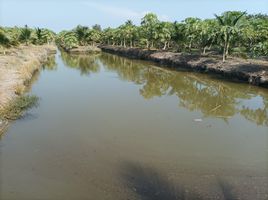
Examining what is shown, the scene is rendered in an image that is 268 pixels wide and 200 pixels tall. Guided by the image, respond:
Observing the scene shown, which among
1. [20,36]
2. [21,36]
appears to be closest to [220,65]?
[20,36]

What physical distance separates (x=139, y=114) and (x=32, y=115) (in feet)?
17.3

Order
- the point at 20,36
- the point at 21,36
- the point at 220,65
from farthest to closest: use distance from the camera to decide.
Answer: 1. the point at 21,36
2. the point at 20,36
3. the point at 220,65

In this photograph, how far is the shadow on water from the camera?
7.95 metres

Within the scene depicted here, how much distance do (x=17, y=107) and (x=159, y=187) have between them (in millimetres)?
9393

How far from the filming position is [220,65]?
109 feet

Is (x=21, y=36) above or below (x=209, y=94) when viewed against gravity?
above

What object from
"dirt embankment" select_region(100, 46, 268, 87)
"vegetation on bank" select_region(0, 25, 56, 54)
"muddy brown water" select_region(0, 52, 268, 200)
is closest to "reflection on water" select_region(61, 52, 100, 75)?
"vegetation on bank" select_region(0, 25, 56, 54)

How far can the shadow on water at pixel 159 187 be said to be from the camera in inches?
313

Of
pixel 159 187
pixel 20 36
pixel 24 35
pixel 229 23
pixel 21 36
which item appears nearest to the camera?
pixel 159 187

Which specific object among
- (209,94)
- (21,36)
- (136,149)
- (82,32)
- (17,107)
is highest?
(82,32)

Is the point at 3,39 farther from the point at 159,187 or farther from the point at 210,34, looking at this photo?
the point at 159,187

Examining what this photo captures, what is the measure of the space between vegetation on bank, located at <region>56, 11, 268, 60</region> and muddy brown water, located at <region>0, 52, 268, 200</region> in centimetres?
1479

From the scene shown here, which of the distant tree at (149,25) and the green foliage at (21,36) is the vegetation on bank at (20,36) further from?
the distant tree at (149,25)

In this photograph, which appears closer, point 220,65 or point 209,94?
point 209,94
